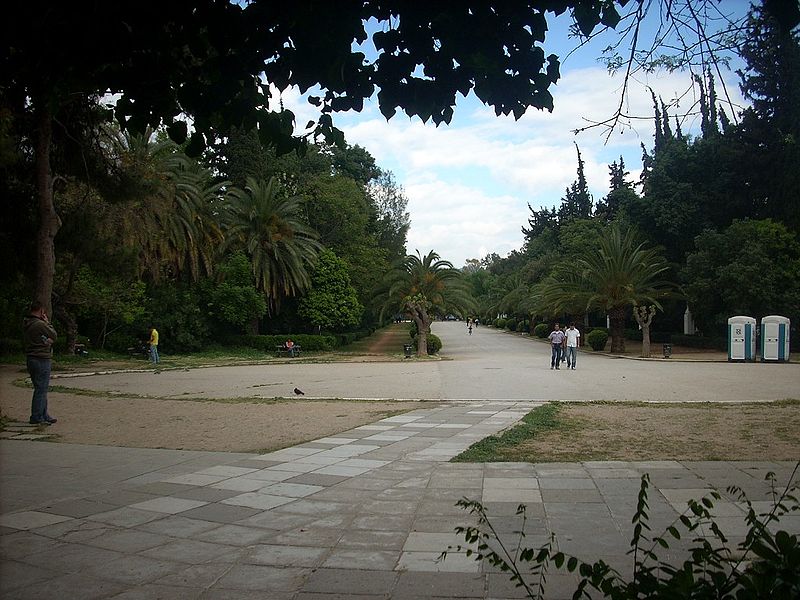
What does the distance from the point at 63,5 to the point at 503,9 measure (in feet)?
8.54

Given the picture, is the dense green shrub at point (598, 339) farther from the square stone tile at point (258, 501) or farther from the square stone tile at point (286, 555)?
the square stone tile at point (286, 555)

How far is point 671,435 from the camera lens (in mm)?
8484

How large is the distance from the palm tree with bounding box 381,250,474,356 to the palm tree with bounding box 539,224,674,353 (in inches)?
264

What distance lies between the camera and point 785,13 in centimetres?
363

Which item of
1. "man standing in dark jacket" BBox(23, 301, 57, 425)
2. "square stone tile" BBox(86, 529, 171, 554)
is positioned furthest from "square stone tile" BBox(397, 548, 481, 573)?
"man standing in dark jacket" BBox(23, 301, 57, 425)

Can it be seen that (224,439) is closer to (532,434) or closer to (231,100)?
(532,434)

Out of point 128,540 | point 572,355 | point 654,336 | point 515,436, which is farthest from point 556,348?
point 654,336

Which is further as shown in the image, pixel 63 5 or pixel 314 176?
pixel 314 176

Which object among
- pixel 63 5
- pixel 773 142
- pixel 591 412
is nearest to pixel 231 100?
pixel 63 5

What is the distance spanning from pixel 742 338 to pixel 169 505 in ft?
94.6

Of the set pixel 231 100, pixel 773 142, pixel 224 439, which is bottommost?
pixel 224 439

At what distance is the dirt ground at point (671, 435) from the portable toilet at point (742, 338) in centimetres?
1805

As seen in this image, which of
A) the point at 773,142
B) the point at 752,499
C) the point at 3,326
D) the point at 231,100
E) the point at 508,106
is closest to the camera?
the point at 231,100

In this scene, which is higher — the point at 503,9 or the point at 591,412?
the point at 503,9
